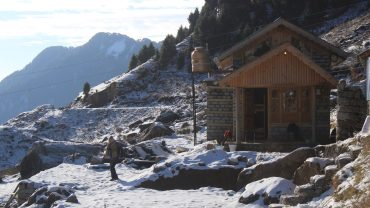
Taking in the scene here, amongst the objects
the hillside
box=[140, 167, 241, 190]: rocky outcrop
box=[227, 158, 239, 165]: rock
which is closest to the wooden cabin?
the hillside

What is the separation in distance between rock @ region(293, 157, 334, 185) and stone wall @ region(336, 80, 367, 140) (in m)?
5.05

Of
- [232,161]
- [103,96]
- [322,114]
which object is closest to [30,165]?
[232,161]

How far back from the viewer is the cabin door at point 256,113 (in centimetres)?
2545

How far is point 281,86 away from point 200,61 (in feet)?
28.4

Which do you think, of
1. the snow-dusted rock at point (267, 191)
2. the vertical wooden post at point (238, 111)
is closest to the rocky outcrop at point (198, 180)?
the snow-dusted rock at point (267, 191)

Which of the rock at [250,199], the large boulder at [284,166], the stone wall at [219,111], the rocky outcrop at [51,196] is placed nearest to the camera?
the rock at [250,199]

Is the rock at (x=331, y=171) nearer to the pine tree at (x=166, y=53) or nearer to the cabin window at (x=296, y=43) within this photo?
the cabin window at (x=296, y=43)

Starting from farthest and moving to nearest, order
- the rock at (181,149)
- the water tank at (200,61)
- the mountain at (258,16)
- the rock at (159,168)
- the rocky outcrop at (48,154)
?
the mountain at (258,16), the water tank at (200,61), the rocky outcrop at (48,154), the rock at (181,149), the rock at (159,168)

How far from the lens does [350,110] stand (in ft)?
61.6

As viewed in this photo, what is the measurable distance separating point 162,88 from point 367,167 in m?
63.6

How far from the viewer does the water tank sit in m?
31.0

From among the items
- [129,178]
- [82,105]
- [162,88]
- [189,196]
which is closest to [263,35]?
[129,178]

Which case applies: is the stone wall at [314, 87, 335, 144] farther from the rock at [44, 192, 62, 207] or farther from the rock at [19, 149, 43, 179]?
the rock at [19, 149, 43, 179]

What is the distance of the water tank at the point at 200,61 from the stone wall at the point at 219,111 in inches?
105
